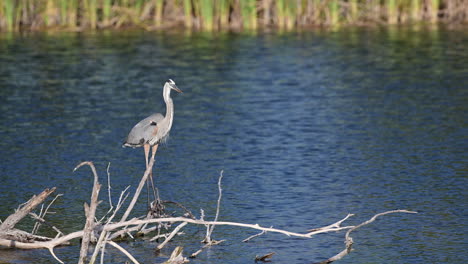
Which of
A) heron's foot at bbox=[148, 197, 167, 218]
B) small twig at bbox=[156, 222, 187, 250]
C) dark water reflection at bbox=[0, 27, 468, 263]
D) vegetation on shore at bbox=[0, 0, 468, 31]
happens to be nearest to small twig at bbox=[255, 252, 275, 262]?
dark water reflection at bbox=[0, 27, 468, 263]

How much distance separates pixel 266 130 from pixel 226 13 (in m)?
13.6

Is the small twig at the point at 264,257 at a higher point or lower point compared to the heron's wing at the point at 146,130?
lower

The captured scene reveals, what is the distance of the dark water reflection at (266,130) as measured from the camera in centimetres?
1287

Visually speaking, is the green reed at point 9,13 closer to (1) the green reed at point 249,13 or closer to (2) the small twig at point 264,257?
(1) the green reed at point 249,13

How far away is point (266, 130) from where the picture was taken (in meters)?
19.5

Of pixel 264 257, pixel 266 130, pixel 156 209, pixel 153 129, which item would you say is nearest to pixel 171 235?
pixel 156 209

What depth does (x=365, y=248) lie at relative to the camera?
38.9 ft

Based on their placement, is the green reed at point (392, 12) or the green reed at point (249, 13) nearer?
the green reed at point (249, 13)

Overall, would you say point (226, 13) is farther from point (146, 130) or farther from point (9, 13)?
point (146, 130)

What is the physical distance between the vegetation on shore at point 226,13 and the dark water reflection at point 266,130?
753mm

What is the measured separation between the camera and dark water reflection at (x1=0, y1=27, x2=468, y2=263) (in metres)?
12.9

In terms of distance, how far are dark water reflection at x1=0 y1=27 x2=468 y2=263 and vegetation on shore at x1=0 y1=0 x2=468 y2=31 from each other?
0.75 meters

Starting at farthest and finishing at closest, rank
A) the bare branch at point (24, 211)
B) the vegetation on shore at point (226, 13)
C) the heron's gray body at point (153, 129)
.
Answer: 1. the vegetation on shore at point (226, 13)
2. the heron's gray body at point (153, 129)
3. the bare branch at point (24, 211)

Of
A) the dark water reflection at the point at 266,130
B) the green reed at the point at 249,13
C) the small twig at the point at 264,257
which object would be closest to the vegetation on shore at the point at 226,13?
the green reed at the point at 249,13
